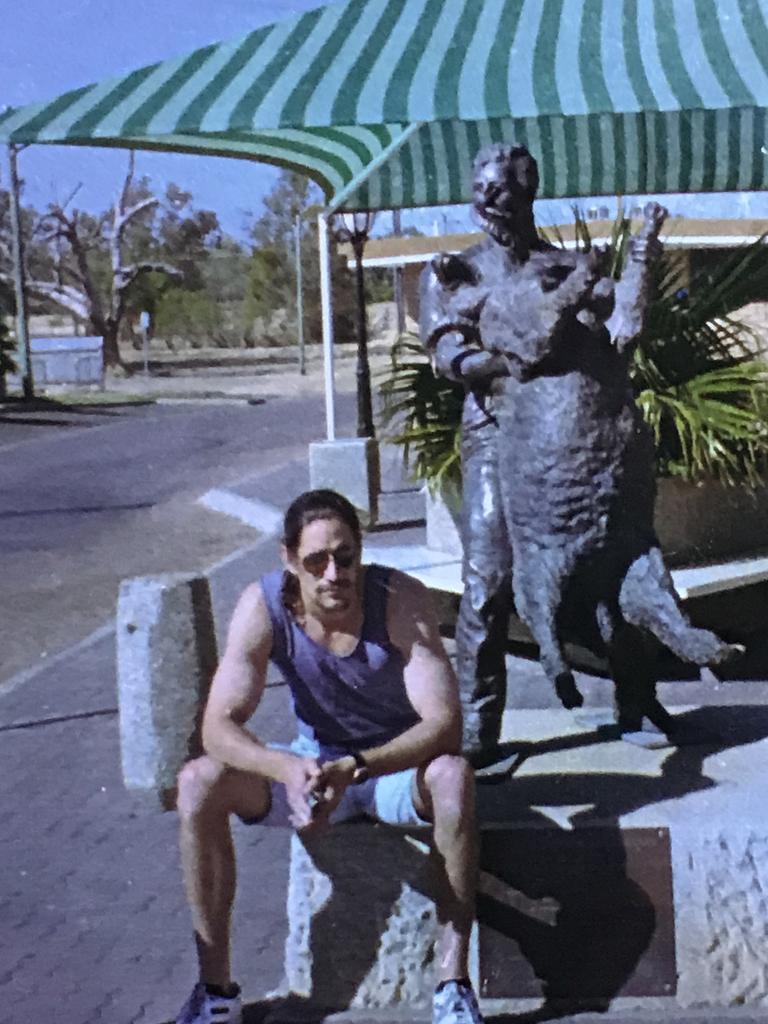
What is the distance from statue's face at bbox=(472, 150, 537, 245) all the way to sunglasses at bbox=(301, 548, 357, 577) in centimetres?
109

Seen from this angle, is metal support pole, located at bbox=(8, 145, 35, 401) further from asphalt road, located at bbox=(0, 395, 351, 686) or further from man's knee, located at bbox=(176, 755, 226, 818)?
man's knee, located at bbox=(176, 755, 226, 818)

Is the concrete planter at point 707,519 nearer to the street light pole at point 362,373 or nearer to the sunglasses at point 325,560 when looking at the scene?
the sunglasses at point 325,560

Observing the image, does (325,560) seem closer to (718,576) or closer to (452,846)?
(452,846)

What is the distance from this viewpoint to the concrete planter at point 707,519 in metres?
8.32

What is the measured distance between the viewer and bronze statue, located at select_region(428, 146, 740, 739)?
400 centimetres

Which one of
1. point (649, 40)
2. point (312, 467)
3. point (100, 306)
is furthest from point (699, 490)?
point (100, 306)

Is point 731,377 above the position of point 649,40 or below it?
below

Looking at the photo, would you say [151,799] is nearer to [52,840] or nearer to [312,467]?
[52,840]

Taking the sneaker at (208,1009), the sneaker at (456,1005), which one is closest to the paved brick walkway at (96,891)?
the sneaker at (208,1009)

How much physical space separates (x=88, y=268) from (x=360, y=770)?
5204cm

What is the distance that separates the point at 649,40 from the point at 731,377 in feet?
12.8

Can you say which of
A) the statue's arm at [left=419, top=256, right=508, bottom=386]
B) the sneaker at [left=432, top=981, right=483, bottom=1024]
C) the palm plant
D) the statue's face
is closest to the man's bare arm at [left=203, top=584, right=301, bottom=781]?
the sneaker at [left=432, top=981, right=483, bottom=1024]

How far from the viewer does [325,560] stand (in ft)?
12.1

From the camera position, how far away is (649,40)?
464 centimetres
